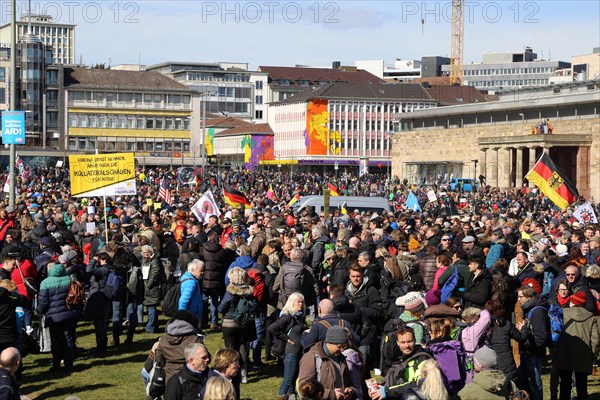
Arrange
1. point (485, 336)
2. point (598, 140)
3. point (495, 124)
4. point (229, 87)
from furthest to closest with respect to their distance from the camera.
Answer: point (229, 87)
point (495, 124)
point (598, 140)
point (485, 336)

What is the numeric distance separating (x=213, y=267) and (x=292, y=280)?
2740 mm

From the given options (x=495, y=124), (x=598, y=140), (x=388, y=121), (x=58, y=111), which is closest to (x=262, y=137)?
(x=388, y=121)

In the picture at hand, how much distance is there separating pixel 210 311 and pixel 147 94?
105 m

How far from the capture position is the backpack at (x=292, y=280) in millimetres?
14578

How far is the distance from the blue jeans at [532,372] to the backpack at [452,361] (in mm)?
2795

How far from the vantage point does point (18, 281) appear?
1559cm

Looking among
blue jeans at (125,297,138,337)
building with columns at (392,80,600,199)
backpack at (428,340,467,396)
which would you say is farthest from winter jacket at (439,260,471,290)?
building with columns at (392,80,600,199)

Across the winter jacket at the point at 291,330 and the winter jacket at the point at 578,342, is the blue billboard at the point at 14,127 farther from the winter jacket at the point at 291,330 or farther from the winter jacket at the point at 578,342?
the winter jacket at the point at 578,342

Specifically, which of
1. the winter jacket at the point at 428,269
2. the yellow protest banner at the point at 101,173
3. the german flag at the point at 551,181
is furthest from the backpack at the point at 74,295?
the german flag at the point at 551,181

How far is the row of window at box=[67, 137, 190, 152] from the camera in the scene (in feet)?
391

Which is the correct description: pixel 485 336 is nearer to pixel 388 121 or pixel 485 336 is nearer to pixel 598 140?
pixel 598 140

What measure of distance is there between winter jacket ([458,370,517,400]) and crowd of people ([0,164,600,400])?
0.04 feet

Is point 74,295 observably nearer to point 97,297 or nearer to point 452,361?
point 97,297

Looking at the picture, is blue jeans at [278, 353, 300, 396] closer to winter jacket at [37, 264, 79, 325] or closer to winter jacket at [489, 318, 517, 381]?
winter jacket at [489, 318, 517, 381]
